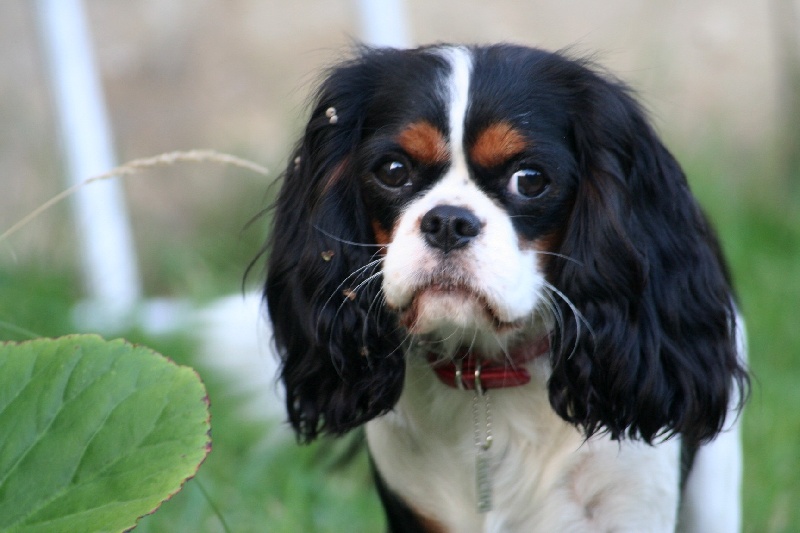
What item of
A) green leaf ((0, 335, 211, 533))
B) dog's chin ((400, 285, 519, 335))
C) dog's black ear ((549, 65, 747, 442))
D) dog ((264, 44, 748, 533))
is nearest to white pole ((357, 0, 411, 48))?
dog ((264, 44, 748, 533))

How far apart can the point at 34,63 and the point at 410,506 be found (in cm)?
368

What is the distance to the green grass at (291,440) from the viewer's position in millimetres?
2604

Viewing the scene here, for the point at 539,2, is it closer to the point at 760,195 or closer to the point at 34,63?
the point at 760,195

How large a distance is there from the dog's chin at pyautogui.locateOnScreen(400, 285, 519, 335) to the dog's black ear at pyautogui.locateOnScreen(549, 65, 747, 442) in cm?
14

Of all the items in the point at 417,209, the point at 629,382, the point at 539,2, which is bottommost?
the point at 539,2

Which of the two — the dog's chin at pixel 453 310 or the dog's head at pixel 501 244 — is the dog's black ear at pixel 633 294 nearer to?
the dog's head at pixel 501 244

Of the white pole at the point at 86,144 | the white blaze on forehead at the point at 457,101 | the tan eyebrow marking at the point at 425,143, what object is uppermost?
the white blaze on forehead at the point at 457,101

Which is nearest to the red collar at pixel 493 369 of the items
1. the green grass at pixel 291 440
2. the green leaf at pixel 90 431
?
the green grass at pixel 291 440

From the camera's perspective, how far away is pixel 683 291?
198cm

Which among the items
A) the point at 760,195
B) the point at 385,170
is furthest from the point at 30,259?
the point at 760,195

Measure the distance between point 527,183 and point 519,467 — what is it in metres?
0.53

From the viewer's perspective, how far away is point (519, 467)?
6.66 feet

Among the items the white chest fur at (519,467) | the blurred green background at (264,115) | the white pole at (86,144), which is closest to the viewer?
the white chest fur at (519,467)

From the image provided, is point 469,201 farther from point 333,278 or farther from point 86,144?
point 86,144
